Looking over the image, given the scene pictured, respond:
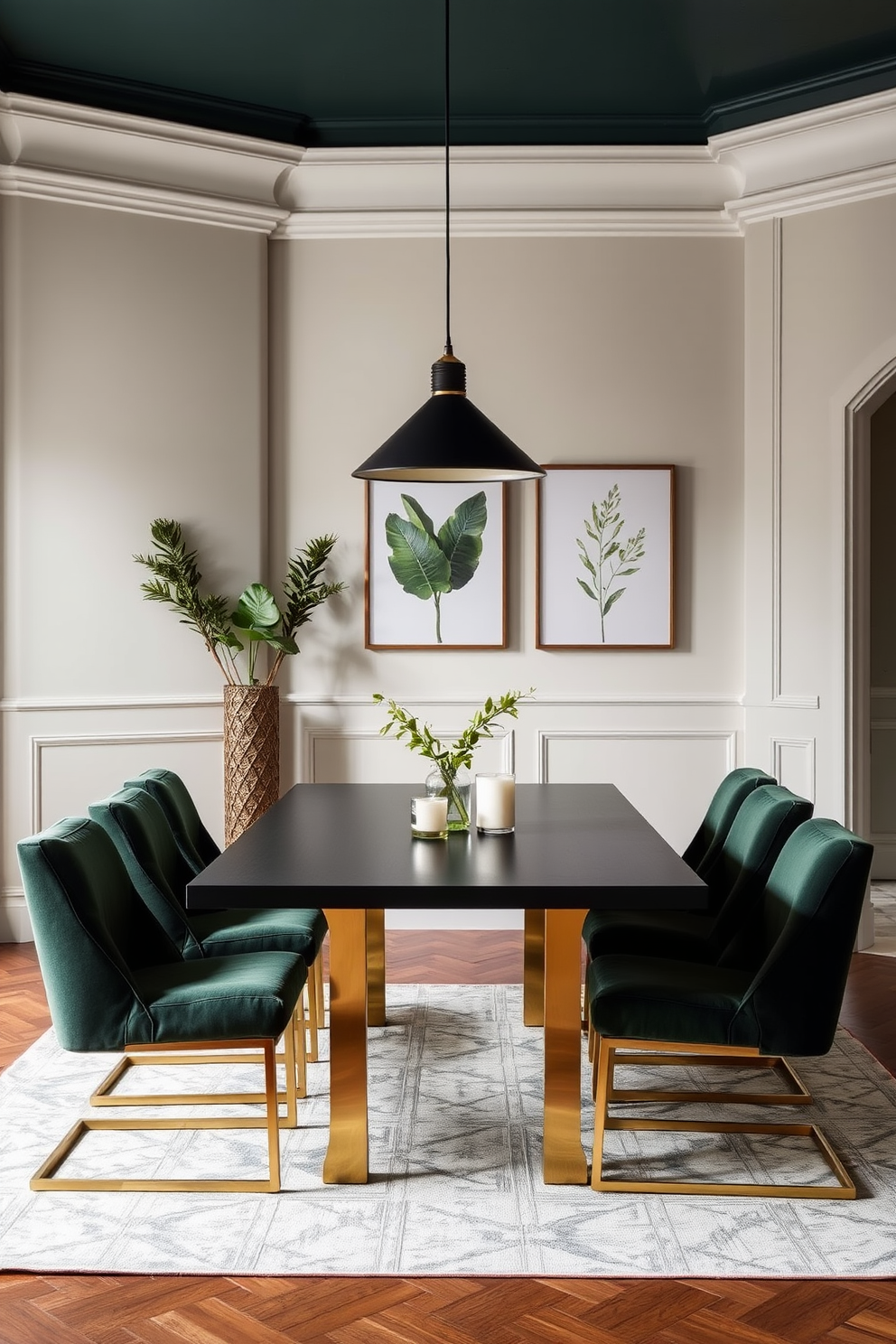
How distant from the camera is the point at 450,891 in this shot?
8.82ft

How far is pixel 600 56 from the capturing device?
16.2 feet

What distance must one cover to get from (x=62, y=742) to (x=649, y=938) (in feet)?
9.74

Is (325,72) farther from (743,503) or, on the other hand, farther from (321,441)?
(743,503)

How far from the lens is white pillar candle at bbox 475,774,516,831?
3.40 m

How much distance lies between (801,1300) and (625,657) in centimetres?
355

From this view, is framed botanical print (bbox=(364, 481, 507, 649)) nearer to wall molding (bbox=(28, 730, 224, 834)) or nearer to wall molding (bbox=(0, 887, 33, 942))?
wall molding (bbox=(28, 730, 224, 834))

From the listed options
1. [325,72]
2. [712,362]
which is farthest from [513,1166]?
[325,72]

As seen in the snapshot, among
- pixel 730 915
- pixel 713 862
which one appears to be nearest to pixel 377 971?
pixel 713 862

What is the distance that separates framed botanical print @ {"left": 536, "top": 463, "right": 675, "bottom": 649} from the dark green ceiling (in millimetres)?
1533

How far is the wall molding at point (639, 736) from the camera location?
18.8ft

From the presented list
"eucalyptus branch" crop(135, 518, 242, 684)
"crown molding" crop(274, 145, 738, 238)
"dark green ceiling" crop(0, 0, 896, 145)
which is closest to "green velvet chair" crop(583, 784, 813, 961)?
"eucalyptus branch" crop(135, 518, 242, 684)

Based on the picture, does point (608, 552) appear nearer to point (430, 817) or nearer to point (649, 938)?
point (649, 938)

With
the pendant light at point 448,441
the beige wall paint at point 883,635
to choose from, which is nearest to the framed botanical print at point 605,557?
the beige wall paint at point 883,635

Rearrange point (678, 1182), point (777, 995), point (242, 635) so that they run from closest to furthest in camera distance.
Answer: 1. point (777, 995)
2. point (678, 1182)
3. point (242, 635)
